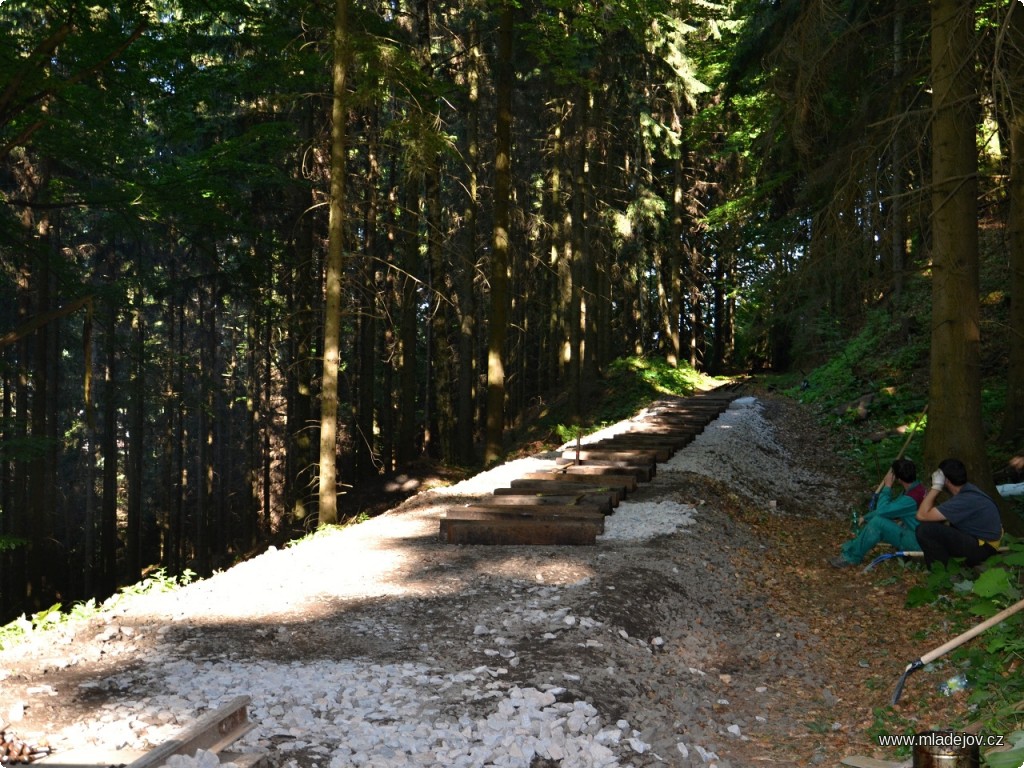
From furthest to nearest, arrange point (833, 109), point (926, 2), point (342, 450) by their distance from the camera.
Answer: point (342, 450)
point (833, 109)
point (926, 2)

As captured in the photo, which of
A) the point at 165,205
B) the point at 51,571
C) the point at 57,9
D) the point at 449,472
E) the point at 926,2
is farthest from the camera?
the point at 51,571

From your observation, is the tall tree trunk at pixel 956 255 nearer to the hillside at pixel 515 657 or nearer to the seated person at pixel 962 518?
the seated person at pixel 962 518

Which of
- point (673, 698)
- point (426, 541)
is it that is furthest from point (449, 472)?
point (673, 698)

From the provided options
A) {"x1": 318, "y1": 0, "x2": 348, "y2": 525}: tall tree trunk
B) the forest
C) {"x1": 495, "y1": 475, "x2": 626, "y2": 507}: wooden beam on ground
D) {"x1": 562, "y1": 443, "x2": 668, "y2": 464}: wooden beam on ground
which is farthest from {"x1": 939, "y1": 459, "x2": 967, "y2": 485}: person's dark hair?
{"x1": 318, "y1": 0, "x2": 348, "y2": 525}: tall tree trunk

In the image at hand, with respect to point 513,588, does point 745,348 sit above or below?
above

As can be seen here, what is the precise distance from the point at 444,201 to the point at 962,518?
28.0m

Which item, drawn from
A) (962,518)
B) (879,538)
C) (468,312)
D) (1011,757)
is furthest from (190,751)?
(468,312)

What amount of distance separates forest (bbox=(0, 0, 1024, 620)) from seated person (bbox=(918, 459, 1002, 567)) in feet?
6.45

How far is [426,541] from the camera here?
31.0 ft

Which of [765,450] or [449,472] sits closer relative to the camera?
[765,450]

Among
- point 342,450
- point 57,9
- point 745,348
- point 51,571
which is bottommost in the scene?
point 51,571

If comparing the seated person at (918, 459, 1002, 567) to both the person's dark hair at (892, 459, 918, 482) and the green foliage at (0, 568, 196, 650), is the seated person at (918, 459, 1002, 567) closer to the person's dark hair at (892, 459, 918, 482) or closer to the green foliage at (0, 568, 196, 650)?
the person's dark hair at (892, 459, 918, 482)

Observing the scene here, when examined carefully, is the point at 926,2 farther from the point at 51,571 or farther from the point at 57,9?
the point at 51,571

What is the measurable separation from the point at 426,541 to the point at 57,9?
31.4 ft
